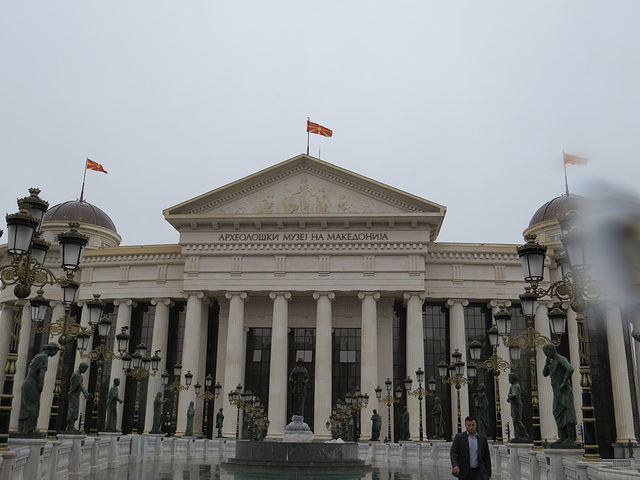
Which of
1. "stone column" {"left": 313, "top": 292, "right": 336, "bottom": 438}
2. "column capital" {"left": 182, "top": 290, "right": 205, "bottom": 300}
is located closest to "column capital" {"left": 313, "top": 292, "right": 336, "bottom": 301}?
"stone column" {"left": 313, "top": 292, "right": 336, "bottom": 438}

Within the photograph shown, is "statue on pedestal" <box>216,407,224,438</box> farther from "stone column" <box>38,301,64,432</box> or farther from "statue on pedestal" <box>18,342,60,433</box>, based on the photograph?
"statue on pedestal" <box>18,342,60,433</box>

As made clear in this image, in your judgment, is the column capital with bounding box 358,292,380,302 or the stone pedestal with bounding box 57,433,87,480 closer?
the stone pedestal with bounding box 57,433,87,480

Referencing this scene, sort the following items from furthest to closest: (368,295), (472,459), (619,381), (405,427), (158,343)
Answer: (158,343) < (368,295) < (619,381) < (405,427) < (472,459)

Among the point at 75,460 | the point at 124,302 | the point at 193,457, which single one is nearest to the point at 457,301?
the point at 193,457

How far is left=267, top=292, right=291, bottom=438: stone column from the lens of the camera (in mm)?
47688

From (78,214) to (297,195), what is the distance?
26.0 m

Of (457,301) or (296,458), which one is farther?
(457,301)

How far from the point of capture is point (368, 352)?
4828cm

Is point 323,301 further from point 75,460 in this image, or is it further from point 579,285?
point 579,285

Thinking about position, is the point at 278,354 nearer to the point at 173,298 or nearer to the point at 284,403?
the point at 284,403

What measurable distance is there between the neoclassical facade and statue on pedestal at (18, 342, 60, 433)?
30111 mm

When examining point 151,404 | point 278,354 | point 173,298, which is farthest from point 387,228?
point 151,404

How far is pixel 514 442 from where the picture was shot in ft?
69.8

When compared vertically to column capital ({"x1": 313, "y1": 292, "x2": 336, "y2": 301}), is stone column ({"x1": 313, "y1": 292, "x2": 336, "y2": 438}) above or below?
below
